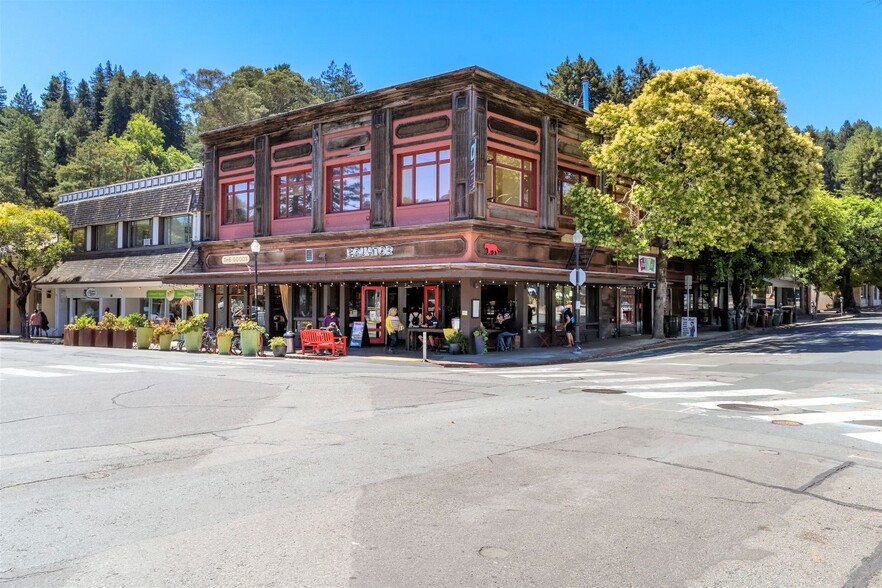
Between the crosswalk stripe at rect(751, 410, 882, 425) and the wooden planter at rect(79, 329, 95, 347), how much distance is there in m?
29.6

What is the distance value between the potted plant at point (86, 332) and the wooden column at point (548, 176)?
21413 mm

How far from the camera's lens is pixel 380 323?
26875 millimetres

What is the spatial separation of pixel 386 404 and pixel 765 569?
A: 25.1 ft

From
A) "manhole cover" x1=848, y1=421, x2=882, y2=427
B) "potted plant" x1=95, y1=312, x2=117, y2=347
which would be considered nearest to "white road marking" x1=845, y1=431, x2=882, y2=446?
"manhole cover" x1=848, y1=421, x2=882, y2=427

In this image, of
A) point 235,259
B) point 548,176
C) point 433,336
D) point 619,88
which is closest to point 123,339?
point 235,259

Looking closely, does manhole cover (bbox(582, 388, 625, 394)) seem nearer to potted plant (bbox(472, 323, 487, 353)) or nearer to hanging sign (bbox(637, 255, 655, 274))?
potted plant (bbox(472, 323, 487, 353))

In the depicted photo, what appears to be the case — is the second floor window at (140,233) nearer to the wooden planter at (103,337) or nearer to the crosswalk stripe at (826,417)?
the wooden planter at (103,337)

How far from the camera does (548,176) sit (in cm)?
2641

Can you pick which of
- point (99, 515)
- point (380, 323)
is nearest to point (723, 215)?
point (380, 323)

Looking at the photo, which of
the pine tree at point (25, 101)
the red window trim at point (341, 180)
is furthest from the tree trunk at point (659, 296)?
the pine tree at point (25, 101)

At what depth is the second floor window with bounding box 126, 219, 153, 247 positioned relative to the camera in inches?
1485

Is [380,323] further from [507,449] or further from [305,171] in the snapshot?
[507,449]

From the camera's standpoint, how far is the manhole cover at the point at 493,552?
4457 millimetres

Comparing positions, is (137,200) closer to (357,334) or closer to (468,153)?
(357,334)
